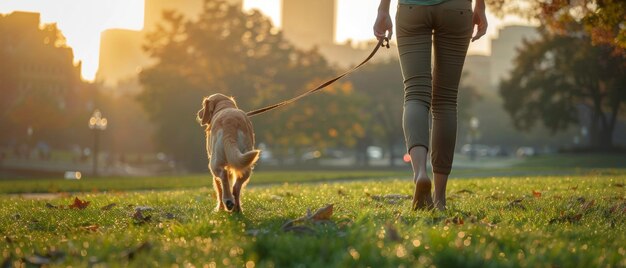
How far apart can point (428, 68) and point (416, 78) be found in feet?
0.35

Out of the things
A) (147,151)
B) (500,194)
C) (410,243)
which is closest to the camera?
(410,243)

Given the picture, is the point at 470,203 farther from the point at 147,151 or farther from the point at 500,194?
the point at 147,151

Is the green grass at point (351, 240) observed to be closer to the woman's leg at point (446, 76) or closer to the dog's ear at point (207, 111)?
the woman's leg at point (446, 76)

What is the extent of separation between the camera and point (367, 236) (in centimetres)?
388

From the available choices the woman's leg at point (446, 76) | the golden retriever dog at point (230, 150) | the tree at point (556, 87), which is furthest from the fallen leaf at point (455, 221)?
the tree at point (556, 87)

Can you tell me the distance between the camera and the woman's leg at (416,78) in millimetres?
5754

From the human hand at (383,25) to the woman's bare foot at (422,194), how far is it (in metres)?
1.07

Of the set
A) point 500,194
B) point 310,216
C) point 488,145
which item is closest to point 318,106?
point 500,194

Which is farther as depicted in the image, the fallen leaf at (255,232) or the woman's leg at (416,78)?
the woman's leg at (416,78)

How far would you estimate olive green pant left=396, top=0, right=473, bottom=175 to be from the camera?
18.8 feet

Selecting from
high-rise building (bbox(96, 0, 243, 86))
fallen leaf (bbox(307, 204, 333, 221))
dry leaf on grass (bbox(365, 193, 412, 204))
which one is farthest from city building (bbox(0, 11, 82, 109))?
fallen leaf (bbox(307, 204, 333, 221))

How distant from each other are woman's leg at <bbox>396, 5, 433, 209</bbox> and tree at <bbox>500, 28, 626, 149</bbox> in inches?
1642

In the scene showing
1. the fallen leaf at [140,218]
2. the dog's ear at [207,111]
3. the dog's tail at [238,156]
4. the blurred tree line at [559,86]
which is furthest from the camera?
the blurred tree line at [559,86]

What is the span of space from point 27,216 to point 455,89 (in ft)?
11.9
